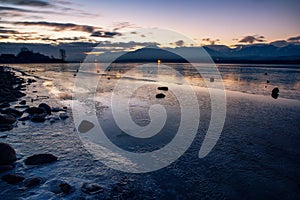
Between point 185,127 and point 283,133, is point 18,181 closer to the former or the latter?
point 185,127

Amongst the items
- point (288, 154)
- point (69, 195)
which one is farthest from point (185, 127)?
point (69, 195)

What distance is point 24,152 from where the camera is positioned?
10031 millimetres

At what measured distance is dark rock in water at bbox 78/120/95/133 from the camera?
13461 millimetres

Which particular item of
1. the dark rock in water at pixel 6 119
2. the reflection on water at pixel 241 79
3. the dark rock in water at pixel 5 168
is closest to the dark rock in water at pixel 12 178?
the dark rock in water at pixel 5 168

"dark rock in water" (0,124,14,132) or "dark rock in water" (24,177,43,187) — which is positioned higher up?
"dark rock in water" (0,124,14,132)

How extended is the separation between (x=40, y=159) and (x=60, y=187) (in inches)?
101

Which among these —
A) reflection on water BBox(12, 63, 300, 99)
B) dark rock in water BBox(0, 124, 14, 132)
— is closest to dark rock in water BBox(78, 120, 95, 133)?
dark rock in water BBox(0, 124, 14, 132)

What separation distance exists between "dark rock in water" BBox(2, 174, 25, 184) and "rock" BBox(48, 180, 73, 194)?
3.81 feet

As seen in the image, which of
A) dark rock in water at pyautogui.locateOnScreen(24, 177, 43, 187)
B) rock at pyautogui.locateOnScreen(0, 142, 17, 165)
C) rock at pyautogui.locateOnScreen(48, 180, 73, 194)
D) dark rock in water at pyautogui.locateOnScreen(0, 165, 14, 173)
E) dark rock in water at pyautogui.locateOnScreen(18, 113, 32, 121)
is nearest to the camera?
rock at pyautogui.locateOnScreen(48, 180, 73, 194)

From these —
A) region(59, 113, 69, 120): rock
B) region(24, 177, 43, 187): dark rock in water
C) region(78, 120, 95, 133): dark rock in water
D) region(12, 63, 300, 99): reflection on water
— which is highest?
region(12, 63, 300, 99): reflection on water

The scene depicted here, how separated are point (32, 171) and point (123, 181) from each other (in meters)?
3.83

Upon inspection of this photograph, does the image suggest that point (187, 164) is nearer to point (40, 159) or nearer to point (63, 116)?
point (40, 159)

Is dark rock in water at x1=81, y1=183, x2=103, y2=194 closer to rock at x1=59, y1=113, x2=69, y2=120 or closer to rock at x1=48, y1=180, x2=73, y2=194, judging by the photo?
rock at x1=48, y1=180, x2=73, y2=194

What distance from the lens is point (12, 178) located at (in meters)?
7.63
